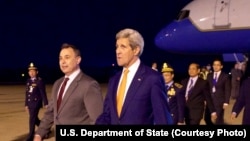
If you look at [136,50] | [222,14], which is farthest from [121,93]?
[222,14]

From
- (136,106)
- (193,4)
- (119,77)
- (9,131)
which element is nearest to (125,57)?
(119,77)

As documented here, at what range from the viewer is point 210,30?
1574cm

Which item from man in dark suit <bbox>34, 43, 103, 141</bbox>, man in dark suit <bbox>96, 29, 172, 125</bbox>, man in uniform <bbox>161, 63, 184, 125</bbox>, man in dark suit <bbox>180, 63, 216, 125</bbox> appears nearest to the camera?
man in dark suit <bbox>96, 29, 172, 125</bbox>

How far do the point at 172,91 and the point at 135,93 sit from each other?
3.89 m

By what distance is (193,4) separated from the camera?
16.9 m

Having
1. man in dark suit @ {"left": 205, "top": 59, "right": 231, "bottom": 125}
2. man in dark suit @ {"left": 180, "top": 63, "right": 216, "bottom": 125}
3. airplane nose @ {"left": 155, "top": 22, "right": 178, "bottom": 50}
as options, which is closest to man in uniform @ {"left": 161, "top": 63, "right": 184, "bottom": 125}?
man in dark suit @ {"left": 180, "top": 63, "right": 216, "bottom": 125}

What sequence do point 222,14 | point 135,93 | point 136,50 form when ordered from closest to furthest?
point 135,93 < point 136,50 < point 222,14

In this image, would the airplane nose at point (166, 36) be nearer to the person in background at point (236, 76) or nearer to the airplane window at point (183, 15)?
the airplane window at point (183, 15)

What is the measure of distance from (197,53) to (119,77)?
14264 millimetres

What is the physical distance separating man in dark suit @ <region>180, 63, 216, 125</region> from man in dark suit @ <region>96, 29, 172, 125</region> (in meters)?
4.62

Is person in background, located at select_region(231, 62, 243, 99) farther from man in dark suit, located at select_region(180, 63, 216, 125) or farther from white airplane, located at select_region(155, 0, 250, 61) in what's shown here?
man in dark suit, located at select_region(180, 63, 216, 125)

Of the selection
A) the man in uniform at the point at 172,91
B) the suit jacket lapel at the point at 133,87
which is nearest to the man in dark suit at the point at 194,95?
the man in uniform at the point at 172,91

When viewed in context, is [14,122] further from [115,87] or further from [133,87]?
[133,87]

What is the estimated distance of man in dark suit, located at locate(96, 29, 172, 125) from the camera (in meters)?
3.28
